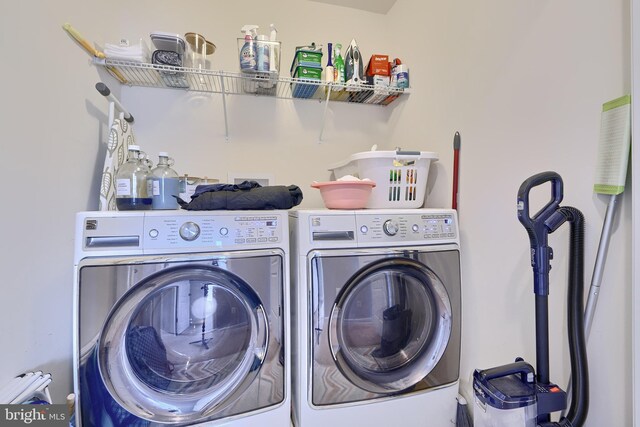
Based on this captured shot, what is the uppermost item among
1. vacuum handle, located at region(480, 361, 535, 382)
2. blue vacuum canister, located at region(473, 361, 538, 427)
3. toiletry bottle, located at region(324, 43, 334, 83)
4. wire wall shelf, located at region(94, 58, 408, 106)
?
toiletry bottle, located at region(324, 43, 334, 83)

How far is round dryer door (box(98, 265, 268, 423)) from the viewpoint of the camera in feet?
3.14

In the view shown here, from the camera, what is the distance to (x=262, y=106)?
1963mm

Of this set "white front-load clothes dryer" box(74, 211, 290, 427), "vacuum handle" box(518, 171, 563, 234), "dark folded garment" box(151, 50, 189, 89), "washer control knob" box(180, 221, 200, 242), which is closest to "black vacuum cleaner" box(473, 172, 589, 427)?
"vacuum handle" box(518, 171, 563, 234)

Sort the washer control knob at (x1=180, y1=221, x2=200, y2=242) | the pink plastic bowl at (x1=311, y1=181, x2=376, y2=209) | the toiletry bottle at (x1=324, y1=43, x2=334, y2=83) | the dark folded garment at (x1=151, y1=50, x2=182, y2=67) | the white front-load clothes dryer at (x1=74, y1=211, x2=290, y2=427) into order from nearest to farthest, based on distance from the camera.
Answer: the white front-load clothes dryer at (x1=74, y1=211, x2=290, y2=427) < the washer control knob at (x1=180, y1=221, x2=200, y2=242) < the pink plastic bowl at (x1=311, y1=181, x2=376, y2=209) < the dark folded garment at (x1=151, y1=50, x2=182, y2=67) < the toiletry bottle at (x1=324, y1=43, x2=334, y2=83)

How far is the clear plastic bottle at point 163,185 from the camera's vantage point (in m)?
1.35

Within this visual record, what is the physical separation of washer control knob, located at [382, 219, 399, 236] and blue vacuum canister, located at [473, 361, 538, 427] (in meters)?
0.57

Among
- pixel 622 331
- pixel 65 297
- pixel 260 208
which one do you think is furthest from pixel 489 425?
pixel 65 297

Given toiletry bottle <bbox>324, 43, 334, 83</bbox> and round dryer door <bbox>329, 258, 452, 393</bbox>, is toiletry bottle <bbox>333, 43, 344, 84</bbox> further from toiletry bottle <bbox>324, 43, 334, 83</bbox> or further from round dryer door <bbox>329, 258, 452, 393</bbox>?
round dryer door <bbox>329, 258, 452, 393</bbox>

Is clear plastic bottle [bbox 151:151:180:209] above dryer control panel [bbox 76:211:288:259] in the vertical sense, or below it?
above

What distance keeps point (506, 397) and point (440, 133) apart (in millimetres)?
1262

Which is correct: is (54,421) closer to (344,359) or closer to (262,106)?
(344,359)

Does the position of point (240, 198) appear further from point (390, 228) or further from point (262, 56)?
point (262, 56)

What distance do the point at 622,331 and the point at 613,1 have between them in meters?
0.96

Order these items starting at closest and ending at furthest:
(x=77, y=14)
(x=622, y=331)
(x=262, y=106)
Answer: (x=622, y=331), (x=77, y=14), (x=262, y=106)
